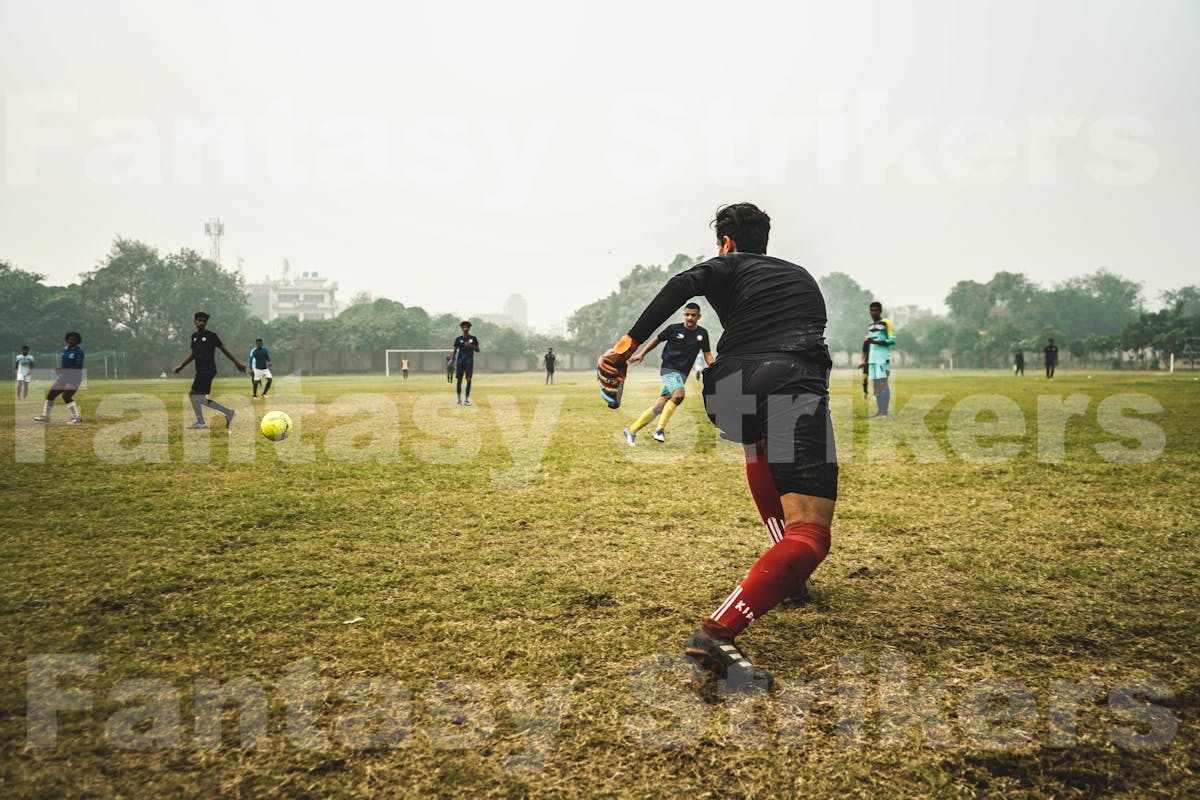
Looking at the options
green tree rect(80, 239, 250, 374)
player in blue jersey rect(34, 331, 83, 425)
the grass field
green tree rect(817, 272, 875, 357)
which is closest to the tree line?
green tree rect(80, 239, 250, 374)

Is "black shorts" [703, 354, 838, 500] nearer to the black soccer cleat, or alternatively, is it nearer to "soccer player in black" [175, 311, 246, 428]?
the black soccer cleat

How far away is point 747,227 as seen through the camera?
3641mm

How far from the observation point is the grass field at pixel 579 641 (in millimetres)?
2254

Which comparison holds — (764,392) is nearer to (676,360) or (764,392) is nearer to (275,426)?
(676,360)

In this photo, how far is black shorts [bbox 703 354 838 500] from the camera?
3.11 meters

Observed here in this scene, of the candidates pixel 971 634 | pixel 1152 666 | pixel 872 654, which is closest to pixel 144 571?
pixel 872 654

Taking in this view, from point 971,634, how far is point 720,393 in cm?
175

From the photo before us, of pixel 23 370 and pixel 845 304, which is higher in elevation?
pixel 845 304

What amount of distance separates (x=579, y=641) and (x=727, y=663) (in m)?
0.76

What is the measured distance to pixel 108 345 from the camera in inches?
2429

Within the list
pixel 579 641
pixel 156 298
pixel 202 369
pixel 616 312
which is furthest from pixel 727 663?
pixel 616 312

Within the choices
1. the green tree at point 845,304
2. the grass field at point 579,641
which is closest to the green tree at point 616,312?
the green tree at point 845,304

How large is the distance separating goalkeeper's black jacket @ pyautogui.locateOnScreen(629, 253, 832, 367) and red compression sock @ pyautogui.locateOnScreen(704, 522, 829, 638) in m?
0.96

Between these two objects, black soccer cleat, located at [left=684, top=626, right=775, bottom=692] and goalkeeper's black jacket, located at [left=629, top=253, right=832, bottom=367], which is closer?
black soccer cleat, located at [left=684, top=626, right=775, bottom=692]
